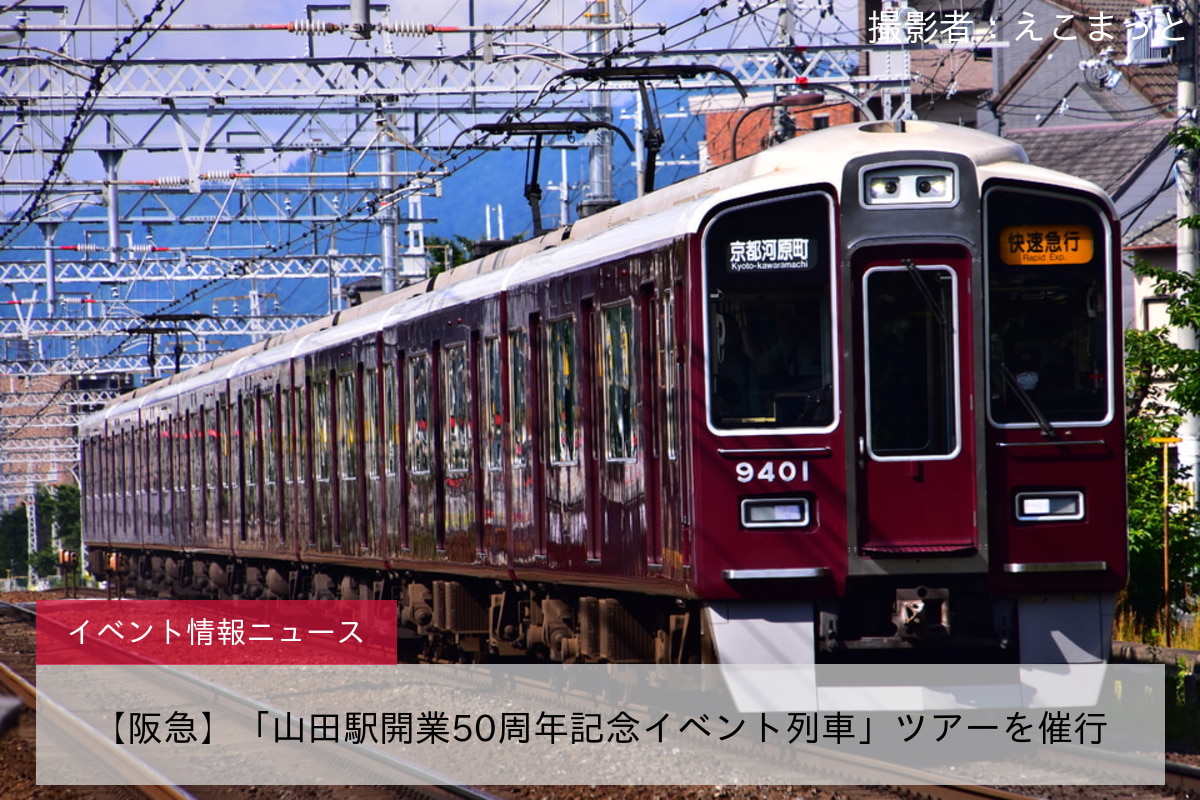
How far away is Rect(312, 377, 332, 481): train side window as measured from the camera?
1788 cm

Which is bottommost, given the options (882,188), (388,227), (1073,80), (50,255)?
(882,188)

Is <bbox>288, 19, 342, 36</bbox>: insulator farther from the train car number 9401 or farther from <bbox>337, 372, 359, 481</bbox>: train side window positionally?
the train car number 9401

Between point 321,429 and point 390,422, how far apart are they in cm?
269

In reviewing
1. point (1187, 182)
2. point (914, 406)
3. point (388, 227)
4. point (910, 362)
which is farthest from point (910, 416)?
point (388, 227)

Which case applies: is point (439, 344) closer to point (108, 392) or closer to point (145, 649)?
point (145, 649)

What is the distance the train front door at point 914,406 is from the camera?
9086mm

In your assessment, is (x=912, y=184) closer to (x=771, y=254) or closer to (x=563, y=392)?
(x=771, y=254)

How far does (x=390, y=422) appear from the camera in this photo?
15625mm

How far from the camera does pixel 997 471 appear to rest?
9.18m

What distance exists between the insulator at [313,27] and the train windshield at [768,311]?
12720 mm

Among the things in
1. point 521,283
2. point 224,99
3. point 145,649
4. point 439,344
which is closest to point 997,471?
point 521,283

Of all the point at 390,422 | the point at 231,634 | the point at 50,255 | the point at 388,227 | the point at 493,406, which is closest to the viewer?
the point at 493,406

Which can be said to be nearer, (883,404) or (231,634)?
(883,404)

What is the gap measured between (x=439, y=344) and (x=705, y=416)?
5335mm
